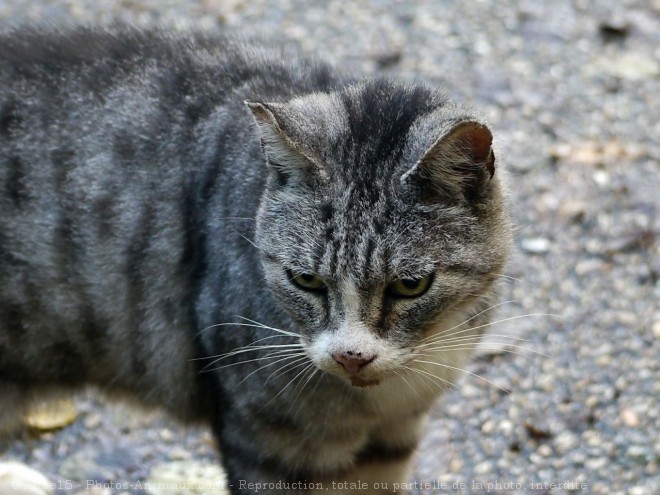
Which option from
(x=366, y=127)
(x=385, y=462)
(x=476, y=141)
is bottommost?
(x=385, y=462)

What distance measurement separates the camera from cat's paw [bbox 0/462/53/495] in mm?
3152

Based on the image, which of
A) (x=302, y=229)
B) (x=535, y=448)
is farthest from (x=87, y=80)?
(x=535, y=448)

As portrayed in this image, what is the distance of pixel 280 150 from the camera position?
270cm

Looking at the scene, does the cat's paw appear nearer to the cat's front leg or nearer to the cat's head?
the cat's front leg

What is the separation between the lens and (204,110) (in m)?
3.21

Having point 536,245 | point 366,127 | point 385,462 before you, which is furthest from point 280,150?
point 536,245

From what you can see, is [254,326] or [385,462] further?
[385,462]

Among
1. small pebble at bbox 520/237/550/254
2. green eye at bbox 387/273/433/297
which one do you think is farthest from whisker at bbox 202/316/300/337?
small pebble at bbox 520/237/550/254

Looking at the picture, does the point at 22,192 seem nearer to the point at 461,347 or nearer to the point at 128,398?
the point at 128,398

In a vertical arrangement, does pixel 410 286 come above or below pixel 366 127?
below

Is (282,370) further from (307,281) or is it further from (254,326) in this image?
(307,281)

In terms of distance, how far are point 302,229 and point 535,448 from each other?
1.46 m

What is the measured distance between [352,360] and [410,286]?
9.2 inches

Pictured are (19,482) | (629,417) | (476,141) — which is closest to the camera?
(476,141)
